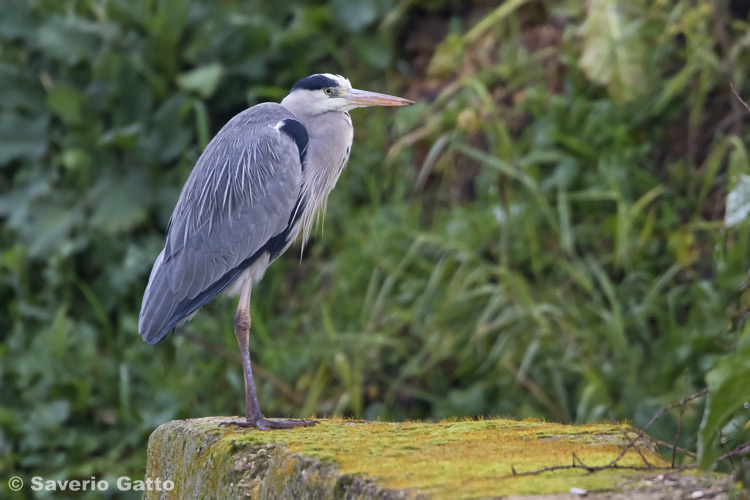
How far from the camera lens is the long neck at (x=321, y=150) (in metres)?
3.93

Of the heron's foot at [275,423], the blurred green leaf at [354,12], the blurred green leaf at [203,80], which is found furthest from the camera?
the blurred green leaf at [354,12]

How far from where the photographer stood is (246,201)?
3.84m

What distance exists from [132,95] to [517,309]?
3237 mm

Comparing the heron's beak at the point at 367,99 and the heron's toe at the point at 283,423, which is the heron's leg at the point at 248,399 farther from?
the heron's beak at the point at 367,99

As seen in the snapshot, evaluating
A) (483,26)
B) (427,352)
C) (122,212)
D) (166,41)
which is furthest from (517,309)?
(166,41)

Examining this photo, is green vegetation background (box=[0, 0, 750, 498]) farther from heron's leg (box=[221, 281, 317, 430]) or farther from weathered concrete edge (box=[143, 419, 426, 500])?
weathered concrete edge (box=[143, 419, 426, 500])

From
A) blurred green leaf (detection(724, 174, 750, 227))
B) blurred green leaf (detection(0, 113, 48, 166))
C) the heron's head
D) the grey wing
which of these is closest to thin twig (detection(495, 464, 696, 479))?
blurred green leaf (detection(724, 174, 750, 227))

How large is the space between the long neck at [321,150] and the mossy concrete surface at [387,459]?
1.20 metres

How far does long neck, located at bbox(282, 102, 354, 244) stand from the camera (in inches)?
155

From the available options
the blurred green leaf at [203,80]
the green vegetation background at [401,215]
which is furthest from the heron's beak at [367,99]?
the blurred green leaf at [203,80]

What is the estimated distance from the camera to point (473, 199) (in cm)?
588

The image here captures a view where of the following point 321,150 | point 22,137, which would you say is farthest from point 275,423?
point 22,137

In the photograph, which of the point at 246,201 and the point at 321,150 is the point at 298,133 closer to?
the point at 321,150

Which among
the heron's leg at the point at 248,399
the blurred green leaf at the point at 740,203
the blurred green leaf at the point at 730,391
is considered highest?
the blurred green leaf at the point at 740,203
